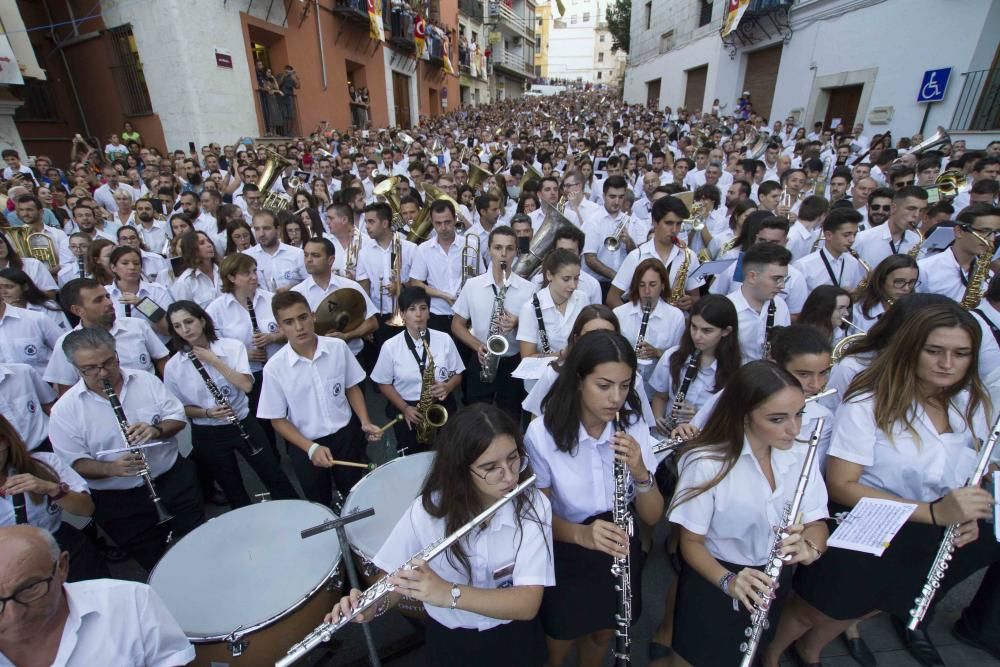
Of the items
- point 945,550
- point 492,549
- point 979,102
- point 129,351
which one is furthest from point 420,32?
point 945,550

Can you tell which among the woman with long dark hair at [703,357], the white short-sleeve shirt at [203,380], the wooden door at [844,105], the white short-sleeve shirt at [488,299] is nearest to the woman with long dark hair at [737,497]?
the woman with long dark hair at [703,357]

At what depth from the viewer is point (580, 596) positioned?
2354 mm

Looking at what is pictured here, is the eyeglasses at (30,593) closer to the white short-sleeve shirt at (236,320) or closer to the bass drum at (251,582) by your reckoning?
the bass drum at (251,582)

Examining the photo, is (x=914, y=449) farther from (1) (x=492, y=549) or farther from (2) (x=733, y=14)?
(2) (x=733, y=14)

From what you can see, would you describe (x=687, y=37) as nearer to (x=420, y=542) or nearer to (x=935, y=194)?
(x=935, y=194)

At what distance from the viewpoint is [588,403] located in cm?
235

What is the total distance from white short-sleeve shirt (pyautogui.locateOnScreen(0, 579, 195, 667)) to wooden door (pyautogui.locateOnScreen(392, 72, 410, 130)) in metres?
30.6

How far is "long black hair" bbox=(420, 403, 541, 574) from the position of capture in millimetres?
2006

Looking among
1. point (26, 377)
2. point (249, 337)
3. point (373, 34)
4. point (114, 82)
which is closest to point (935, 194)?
point (249, 337)

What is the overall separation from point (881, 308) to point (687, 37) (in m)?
30.7

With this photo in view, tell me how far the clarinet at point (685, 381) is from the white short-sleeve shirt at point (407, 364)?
5.90ft

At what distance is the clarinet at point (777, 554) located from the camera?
2.00 m

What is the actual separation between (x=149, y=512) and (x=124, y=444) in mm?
487

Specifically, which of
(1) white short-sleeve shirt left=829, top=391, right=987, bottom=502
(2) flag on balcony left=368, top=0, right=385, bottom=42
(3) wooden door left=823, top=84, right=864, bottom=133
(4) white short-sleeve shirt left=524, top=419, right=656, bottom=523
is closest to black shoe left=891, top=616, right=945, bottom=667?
(1) white short-sleeve shirt left=829, top=391, right=987, bottom=502
